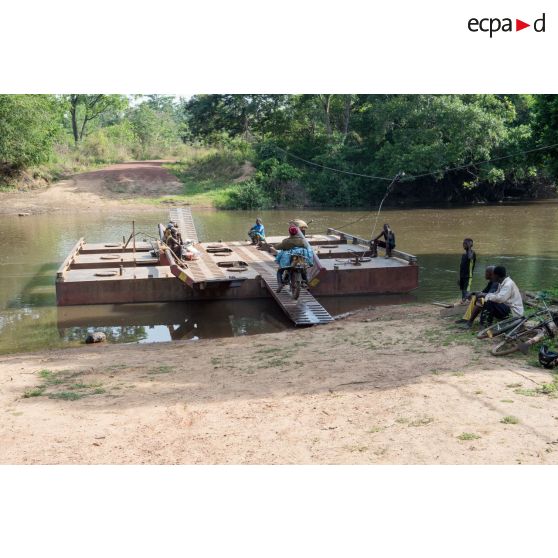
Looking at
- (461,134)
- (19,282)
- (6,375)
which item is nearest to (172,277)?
(19,282)

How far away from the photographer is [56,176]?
150 feet

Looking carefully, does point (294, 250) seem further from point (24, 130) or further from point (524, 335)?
point (24, 130)

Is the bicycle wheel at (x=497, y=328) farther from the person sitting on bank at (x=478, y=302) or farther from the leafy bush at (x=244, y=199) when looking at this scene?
the leafy bush at (x=244, y=199)

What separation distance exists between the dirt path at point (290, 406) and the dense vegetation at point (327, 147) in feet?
82.6

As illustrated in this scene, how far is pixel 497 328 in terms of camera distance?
9664mm

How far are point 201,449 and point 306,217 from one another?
30.4 metres

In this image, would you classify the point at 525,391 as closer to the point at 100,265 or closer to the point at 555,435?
the point at 555,435

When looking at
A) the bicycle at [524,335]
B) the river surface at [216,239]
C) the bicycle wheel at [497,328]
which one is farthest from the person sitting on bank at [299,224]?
the bicycle at [524,335]

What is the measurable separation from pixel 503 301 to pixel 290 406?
3.78 metres

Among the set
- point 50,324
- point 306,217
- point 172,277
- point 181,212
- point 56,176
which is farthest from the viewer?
point 56,176

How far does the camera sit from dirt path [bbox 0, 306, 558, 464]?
253 inches

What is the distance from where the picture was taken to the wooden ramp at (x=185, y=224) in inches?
811

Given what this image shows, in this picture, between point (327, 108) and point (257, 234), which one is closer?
point (257, 234)

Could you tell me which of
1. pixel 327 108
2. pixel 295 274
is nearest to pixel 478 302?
pixel 295 274
